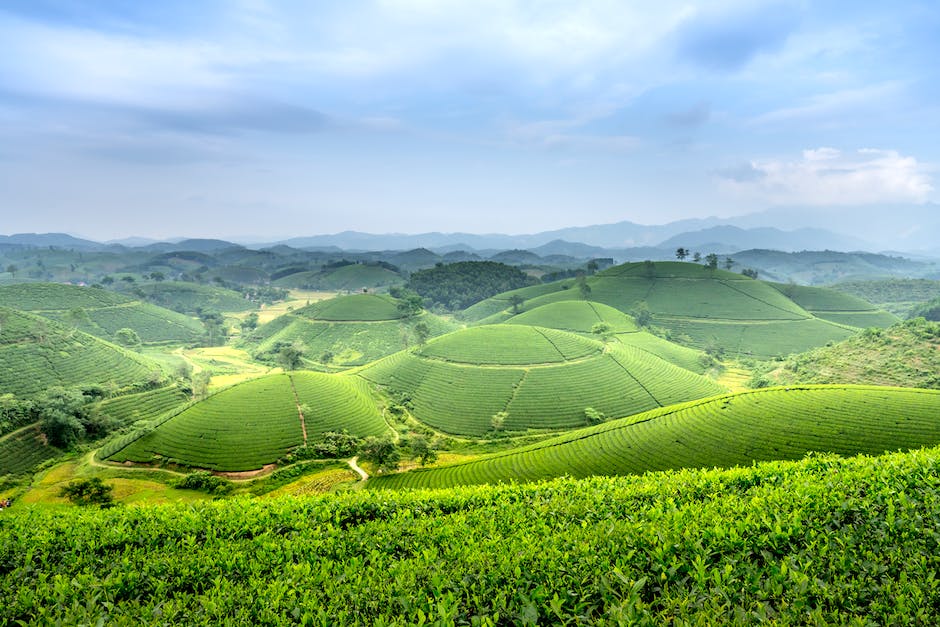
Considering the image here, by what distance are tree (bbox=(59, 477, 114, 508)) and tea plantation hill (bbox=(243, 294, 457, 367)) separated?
67.9 m

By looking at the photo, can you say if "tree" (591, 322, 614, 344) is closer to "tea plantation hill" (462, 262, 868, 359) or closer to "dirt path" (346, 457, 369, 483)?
"tea plantation hill" (462, 262, 868, 359)

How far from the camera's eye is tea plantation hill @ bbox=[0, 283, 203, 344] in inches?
4392

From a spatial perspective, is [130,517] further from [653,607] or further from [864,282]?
[864,282]

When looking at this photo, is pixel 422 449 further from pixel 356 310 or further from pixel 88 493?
pixel 356 310

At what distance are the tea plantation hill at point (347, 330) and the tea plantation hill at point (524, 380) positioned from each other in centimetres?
3033

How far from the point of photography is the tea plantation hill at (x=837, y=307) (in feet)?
420

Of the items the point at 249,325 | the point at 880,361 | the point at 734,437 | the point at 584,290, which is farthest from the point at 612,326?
the point at 249,325

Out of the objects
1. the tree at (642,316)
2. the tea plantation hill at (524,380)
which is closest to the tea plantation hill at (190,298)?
the tea plantation hill at (524,380)

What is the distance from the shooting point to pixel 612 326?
106 m

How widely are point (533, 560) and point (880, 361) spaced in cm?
8111

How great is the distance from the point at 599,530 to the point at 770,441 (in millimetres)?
34917

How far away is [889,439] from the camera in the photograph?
32.9 metres

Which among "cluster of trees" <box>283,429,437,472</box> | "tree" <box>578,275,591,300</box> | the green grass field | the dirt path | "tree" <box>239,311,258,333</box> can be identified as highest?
"tree" <box>578,275,591,300</box>

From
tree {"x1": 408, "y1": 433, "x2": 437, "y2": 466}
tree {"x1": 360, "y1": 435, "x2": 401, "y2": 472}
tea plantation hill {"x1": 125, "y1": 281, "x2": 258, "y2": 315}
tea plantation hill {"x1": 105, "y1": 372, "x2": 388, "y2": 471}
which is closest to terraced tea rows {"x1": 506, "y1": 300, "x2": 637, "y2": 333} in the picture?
tea plantation hill {"x1": 105, "y1": 372, "x2": 388, "y2": 471}
